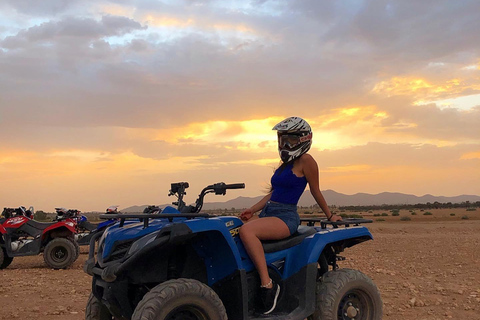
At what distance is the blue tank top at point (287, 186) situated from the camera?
19.5 ft

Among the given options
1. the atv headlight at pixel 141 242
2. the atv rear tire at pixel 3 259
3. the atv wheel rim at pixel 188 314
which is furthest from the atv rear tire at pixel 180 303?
the atv rear tire at pixel 3 259

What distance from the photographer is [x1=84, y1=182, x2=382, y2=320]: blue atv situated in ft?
15.9

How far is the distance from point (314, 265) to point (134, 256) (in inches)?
80.3

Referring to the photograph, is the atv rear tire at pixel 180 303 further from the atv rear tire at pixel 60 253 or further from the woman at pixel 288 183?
the atv rear tire at pixel 60 253

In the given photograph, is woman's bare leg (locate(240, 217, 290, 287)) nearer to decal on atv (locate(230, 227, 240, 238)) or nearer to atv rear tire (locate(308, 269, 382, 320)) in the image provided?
decal on atv (locate(230, 227, 240, 238))

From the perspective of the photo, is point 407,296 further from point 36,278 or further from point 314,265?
point 36,278

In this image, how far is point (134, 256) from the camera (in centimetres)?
474

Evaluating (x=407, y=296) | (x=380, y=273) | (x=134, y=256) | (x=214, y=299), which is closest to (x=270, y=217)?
(x=214, y=299)

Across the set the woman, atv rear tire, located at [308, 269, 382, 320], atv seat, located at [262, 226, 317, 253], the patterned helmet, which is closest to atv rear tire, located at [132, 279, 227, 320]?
the woman

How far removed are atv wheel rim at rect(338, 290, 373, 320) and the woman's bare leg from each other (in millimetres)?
1146

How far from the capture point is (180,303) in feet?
15.6

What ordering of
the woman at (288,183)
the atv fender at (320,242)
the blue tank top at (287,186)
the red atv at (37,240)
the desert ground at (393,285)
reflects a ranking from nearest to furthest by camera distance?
the woman at (288,183) < the atv fender at (320,242) < the blue tank top at (287,186) < the desert ground at (393,285) < the red atv at (37,240)

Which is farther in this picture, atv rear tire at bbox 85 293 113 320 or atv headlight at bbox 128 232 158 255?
atv rear tire at bbox 85 293 113 320

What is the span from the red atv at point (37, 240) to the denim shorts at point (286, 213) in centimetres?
1017
